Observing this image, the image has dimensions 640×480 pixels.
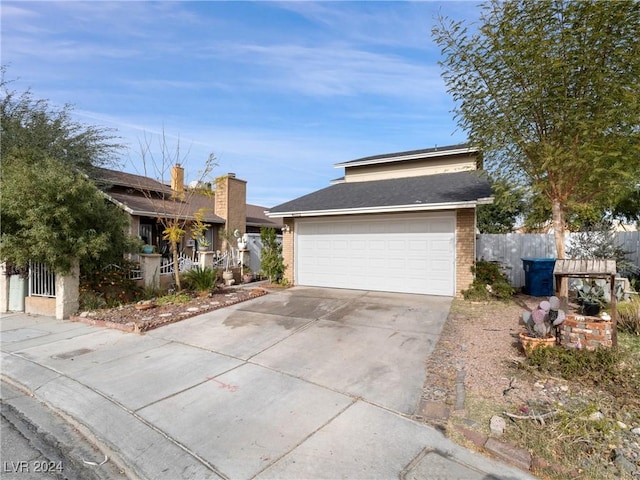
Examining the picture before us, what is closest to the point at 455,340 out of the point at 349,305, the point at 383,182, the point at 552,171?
the point at 349,305

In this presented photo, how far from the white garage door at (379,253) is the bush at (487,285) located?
58cm

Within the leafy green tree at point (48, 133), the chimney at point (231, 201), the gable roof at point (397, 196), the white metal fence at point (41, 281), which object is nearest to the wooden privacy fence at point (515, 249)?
the gable roof at point (397, 196)

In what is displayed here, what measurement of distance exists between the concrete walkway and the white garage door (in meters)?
2.20

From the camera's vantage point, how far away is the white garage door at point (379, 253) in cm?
950

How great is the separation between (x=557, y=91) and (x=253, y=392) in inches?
266

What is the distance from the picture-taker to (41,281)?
8766 millimetres

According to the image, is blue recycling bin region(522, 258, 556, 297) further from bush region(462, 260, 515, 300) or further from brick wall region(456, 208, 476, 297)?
brick wall region(456, 208, 476, 297)

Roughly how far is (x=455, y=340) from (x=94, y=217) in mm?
8767

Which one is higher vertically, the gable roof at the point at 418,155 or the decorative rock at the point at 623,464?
the gable roof at the point at 418,155

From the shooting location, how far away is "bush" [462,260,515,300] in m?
8.68

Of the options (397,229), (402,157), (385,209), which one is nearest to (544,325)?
(385,209)

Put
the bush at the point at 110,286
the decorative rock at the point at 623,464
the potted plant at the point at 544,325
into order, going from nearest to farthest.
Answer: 1. the decorative rock at the point at 623,464
2. the potted plant at the point at 544,325
3. the bush at the point at 110,286

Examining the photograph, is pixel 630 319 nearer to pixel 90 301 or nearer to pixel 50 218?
pixel 90 301

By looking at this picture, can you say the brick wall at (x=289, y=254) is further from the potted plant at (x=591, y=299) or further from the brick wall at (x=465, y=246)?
the potted plant at (x=591, y=299)
